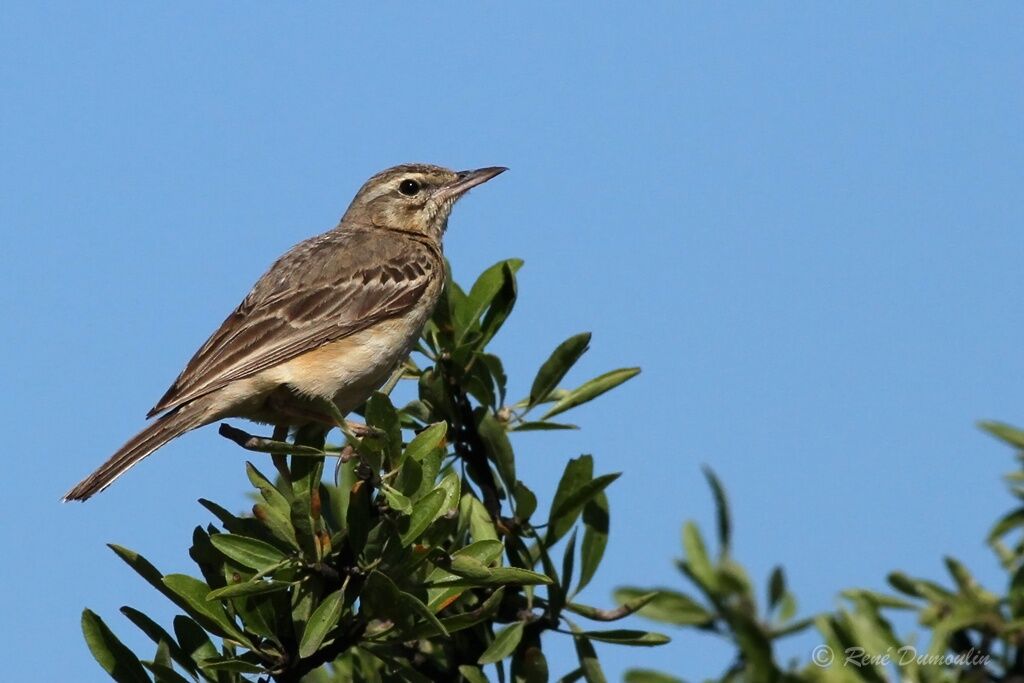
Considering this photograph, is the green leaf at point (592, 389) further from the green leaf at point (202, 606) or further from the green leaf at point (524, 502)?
the green leaf at point (202, 606)

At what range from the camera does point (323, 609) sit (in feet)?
15.4

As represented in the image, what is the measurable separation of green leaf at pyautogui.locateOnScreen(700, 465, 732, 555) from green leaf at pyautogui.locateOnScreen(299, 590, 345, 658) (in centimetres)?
295

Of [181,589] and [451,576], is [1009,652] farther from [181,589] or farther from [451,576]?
[181,589]

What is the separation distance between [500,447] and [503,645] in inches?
35.5

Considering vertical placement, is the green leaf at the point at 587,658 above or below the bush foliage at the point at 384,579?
below

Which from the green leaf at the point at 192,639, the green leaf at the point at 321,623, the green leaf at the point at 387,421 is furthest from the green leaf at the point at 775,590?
the green leaf at the point at 192,639

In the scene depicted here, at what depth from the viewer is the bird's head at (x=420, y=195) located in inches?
421

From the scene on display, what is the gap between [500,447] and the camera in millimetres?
5465

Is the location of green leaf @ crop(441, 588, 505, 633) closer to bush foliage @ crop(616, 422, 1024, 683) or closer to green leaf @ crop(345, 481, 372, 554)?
green leaf @ crop(345, 481, 372, 554)

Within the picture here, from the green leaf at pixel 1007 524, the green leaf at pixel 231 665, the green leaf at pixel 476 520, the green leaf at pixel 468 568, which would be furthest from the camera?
the green leaf at pixel 476 520

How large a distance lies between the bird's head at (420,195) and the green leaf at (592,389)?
482 centimetres

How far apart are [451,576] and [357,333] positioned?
3.43 metres

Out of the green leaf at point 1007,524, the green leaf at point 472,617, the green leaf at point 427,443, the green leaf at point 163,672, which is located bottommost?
the green leaf at point 1007,524

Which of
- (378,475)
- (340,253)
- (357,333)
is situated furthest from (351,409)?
(378,475)
